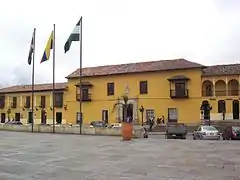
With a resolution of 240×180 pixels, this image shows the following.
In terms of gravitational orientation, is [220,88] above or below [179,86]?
below

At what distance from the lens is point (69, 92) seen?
6469 cm

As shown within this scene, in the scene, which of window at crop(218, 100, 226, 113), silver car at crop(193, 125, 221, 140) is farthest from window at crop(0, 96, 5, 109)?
silver car at crop(193, 125, 221, 140)

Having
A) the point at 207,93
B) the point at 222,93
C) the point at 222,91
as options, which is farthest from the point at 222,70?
the point at 207,93

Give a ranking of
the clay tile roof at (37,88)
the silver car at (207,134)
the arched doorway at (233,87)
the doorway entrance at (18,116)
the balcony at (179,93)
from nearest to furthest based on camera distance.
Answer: the silver car at (207,134) < the arched doorway at (233,87) < the balcony at (179,93) < the clay tile roof at (37,88) < the doorway entrance at (18,116)

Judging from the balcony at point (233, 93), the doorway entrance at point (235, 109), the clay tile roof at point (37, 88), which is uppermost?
the clay tile roof at point (37, 88)

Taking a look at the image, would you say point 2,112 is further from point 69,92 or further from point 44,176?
point 44,176

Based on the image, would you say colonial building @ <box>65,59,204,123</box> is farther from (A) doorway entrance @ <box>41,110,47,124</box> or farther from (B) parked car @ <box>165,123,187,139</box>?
(B) parked car @ <box>165,123,187,139</box>

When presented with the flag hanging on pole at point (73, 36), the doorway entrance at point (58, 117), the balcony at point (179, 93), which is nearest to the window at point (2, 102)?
the doorway entrance at point (58, 117)

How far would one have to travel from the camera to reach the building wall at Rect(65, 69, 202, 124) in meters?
54.7

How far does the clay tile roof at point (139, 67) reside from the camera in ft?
184

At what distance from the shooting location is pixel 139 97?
192 ft

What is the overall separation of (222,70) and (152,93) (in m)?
10.9

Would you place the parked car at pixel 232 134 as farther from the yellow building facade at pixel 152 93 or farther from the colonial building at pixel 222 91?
the colonial building at pixel 222 91

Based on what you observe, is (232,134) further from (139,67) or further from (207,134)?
(139,67)
